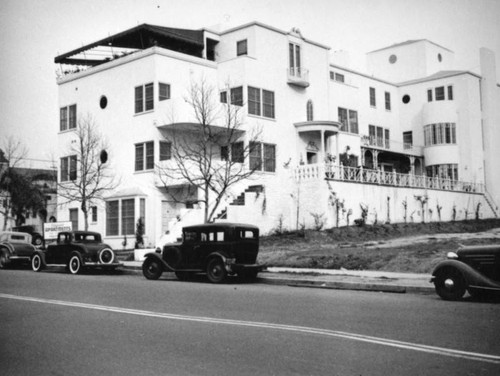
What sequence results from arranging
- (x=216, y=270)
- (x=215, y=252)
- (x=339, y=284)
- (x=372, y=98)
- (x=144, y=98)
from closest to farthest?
(x=339, y=284), (x=216, y=270), (x=215, y=252), (x=144, y=98), (x=372, y=98)

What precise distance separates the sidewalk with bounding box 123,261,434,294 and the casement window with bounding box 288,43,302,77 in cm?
1910

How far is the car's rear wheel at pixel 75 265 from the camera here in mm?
20531

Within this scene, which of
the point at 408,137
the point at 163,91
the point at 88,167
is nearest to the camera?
the point at 163,91

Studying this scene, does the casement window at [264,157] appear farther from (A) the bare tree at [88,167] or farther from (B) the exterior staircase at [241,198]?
(A) the bare tree at [88,167]

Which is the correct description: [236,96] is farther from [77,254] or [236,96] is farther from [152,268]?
[152,268]

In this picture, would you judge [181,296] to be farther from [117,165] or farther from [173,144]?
[117,165]

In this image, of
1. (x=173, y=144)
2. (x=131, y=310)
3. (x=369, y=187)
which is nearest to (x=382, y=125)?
(x=369, y=187)

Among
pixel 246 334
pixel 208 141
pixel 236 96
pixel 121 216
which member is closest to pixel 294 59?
pixel 236 96

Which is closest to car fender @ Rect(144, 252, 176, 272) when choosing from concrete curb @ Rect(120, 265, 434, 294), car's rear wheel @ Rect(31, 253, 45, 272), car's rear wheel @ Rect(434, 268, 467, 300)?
concrete curb @ Rect(120, 265, 434, 294)

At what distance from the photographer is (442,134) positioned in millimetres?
44594

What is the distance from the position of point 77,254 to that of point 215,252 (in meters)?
6.39

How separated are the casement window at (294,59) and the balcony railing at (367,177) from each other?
24.0 ft

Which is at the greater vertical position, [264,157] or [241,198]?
[264,157]

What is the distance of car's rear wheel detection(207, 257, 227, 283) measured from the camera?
16562 mm
